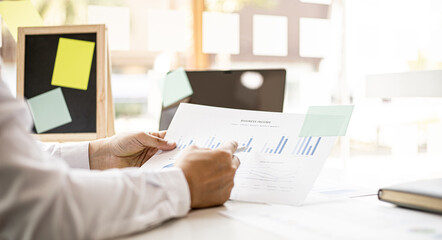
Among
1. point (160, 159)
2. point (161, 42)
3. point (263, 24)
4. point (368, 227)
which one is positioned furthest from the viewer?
point (263, 24)

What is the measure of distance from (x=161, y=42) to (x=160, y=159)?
1758 millimetres

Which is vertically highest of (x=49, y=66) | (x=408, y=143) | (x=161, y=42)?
(x=161, y=42)

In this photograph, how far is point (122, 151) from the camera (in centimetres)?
108

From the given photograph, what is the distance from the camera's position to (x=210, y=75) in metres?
1.51

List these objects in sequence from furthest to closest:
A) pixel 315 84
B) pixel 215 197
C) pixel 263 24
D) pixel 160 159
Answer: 1. pixel 315 84
2. pixel 263 24
3. pixel 160 159
4. pixel 215 197

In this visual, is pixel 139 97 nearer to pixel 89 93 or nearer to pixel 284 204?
pixel 89 93

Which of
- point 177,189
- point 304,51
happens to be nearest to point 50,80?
point 177,189

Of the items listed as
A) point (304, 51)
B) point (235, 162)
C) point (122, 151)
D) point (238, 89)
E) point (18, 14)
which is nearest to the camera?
point (235, 162)

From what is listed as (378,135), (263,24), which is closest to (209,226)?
(263,24)

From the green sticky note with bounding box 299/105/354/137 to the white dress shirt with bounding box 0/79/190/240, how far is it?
0.35 m

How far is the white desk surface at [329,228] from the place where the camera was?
0.59 metres

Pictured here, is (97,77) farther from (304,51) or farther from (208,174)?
(304,51)

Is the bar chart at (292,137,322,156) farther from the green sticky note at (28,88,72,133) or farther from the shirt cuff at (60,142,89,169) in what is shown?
the green sticky note at (28,88,72,133)

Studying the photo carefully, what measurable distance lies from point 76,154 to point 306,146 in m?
0.63
